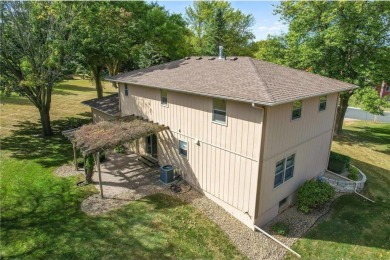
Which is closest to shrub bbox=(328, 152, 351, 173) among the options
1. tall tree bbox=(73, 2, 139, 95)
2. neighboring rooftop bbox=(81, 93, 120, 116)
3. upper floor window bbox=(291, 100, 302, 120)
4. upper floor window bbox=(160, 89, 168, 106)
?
upper floor window bbox=(291, 100, 302, 120)

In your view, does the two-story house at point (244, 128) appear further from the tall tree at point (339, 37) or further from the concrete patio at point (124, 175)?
the tall tree at point (339, 37)

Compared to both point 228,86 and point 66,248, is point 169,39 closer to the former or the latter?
point 228,86

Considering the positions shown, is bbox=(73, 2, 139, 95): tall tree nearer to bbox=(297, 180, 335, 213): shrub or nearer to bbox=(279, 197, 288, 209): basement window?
bbox=(279, 197, 288, 209): basement window

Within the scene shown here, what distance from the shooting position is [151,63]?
30594 millimetres

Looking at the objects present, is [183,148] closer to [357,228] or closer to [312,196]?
[312,196]

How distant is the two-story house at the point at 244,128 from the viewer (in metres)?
10.4

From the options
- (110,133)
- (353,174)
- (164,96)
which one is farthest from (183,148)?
(353,174)

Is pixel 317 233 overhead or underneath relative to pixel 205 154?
underneath

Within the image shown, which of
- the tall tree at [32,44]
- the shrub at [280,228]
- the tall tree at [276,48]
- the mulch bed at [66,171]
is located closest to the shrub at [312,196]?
the shrub at [280,228]

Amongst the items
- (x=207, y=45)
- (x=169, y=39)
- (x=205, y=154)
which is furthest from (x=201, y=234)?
(x=207, y=45)

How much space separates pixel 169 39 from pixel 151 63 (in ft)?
13.4

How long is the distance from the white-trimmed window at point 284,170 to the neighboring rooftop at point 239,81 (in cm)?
325

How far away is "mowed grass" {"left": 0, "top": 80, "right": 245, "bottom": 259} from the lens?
31.3 feet

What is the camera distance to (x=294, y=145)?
12.2 metres
